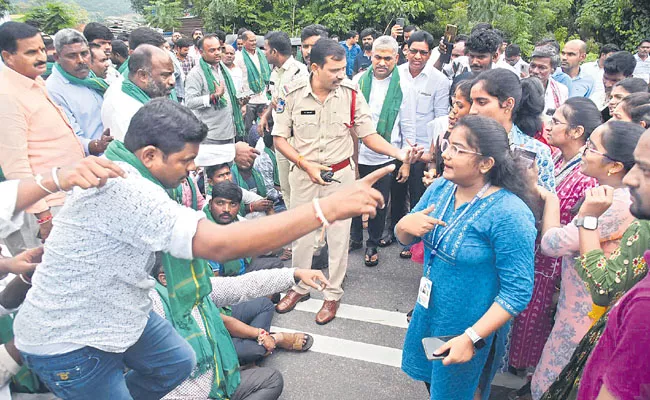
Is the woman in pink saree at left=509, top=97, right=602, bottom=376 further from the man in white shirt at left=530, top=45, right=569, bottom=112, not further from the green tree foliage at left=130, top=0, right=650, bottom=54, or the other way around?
the green tree foliage at left=130, top=0, right=650, bottom=54

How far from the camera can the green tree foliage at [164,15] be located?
17578 mm

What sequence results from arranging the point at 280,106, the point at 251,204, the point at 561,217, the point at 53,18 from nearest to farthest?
the point at 561,217, the point at 280,106, the point at 251,204, the point at 53,18

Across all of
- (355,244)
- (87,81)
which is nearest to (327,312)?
(355,244)

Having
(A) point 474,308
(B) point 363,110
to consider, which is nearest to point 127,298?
A: (A) point 474,308

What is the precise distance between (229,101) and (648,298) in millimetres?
5335

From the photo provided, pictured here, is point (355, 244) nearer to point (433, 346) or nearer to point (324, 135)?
point (324, 135)

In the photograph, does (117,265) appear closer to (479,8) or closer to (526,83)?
(526,83)

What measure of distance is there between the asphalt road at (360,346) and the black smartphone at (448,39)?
9.73 ft

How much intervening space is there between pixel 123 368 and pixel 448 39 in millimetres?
5301

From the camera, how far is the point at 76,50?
12.8 ft

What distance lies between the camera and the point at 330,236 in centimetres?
390

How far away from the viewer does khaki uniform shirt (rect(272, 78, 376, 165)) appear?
3730mm

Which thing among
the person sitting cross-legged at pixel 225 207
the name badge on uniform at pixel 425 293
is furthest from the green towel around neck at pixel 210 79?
the name badge on uniform at pixel 425 293

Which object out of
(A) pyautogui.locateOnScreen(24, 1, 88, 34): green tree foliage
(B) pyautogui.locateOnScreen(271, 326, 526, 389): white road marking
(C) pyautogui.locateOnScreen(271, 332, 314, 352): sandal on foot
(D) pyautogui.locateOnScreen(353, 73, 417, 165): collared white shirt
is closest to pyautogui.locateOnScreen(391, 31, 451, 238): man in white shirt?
(D) pyautogui.locateOnScreen(353, 73, 417, 165): collared white shirt
